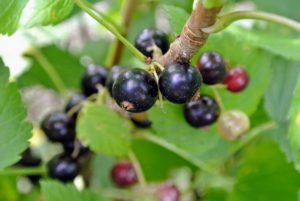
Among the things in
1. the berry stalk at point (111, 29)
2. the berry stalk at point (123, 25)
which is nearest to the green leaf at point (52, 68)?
the berry stalk at point (123, 25)

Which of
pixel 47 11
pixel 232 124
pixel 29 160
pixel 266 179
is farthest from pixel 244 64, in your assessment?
pixel 29 160

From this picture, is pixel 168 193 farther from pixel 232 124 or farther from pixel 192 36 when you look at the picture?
pixel 192 36

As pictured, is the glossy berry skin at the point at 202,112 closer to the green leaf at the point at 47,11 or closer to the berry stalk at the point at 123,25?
the green leaf at the point at 47,11

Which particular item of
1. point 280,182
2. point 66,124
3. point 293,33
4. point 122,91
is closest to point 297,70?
point 293,33

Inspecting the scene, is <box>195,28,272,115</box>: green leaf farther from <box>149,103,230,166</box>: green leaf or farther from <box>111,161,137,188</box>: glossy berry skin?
<box>111,161,137,188</box>: glossy berry skin

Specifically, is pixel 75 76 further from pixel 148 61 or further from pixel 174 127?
pixel 148 61

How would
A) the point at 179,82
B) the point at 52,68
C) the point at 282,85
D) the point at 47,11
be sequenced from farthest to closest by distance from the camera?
the point at 52,68, the point at 282,85, the point at 47,11, the point at 179,82
